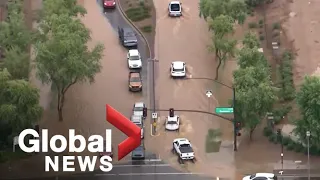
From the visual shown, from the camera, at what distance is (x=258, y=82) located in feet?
327

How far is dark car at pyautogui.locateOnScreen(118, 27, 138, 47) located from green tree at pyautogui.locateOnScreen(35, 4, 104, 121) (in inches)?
452

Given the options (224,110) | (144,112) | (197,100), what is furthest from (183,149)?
(197,100)

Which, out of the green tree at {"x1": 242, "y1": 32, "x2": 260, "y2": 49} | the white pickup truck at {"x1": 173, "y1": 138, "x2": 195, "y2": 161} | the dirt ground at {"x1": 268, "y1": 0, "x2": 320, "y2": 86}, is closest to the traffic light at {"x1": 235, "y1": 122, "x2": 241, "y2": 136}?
the white pickup truck at {"x1": 173, "y1": 138, "x2": 195, "y2": 161}

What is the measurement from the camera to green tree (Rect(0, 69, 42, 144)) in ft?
319

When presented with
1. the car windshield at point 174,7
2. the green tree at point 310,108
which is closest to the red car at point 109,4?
the car windshield at point 174,7

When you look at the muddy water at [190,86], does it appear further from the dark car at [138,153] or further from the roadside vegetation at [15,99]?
the roadside vegetation at [15,99]

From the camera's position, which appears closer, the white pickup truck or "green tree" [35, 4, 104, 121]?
the white pickup truck

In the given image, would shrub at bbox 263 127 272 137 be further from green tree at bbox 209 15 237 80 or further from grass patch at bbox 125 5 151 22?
grass patch at bbox 125 5 151 22

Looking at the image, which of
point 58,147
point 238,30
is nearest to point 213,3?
point 238,30

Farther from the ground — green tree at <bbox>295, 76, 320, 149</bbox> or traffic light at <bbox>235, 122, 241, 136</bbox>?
green tree at <bbox>295, 76, 320, 149</bbox>

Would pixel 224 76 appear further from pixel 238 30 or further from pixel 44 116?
pixel 44 116

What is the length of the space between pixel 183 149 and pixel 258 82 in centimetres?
964

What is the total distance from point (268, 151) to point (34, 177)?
2246 cm

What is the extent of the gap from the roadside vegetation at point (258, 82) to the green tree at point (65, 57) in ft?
46.2
